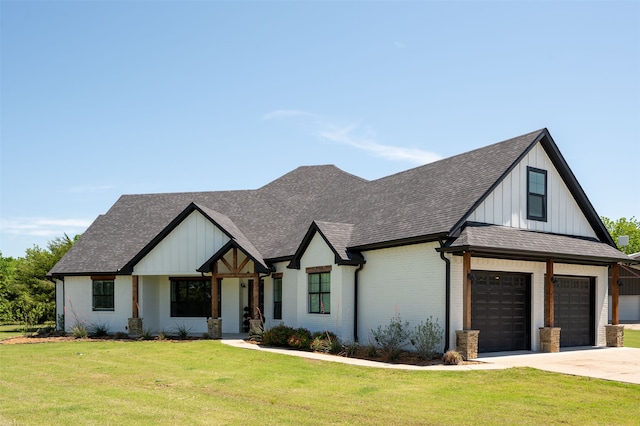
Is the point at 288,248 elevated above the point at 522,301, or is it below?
above

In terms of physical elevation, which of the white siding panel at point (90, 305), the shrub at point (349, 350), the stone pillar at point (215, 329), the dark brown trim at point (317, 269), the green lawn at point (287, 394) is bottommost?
the green lawn at point (287, 394)

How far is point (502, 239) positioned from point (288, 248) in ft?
32.6

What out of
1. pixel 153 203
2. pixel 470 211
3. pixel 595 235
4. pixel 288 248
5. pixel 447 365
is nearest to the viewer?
pixel 447 365

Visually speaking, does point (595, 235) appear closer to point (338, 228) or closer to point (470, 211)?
point (470, 211)

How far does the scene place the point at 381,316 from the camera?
20.8m

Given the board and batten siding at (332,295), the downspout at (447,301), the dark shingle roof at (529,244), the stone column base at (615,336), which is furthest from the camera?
the stone column base at (615,336)

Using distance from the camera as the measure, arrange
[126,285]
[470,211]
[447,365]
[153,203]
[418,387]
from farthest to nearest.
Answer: [153,203], [126,285], [470,211], [447,365], [418,387]

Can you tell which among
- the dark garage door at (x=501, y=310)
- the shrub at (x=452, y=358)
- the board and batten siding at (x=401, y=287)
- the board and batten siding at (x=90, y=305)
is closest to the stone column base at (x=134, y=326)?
the board and batten siding at (x=90, y=305)

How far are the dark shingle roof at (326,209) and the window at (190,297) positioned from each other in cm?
258

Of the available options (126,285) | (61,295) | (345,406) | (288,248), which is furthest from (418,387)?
(61,295)

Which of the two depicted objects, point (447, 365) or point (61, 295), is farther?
point (61, 295)

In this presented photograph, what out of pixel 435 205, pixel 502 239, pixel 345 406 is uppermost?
pixel 435 205

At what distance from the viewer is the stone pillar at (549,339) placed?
19.5 m

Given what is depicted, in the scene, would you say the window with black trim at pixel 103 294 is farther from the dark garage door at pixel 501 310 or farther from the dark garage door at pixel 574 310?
the dark garage door at pixel 574 310
